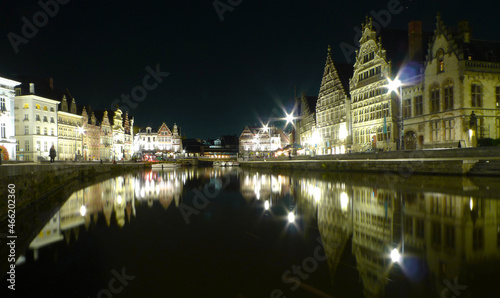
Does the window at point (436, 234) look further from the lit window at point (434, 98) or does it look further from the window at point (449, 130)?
the lit window at point (434, 98)

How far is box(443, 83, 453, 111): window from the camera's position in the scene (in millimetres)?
32469

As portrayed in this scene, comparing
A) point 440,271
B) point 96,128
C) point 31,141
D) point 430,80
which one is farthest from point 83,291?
point 96,128

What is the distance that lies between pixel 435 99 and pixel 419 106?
2.62m

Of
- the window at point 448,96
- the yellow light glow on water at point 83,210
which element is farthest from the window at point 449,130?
the yellow light glow on water at point 83,210

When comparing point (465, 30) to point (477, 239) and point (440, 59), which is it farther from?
point (477, 239)

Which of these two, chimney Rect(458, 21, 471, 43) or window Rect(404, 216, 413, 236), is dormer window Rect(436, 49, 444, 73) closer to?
chimney Rect(458, 21, 471, 43)

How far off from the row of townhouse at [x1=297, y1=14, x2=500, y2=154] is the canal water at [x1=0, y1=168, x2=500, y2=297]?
24347 millimetres

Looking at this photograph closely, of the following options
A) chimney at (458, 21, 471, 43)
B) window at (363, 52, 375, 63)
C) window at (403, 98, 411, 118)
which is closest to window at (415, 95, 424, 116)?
window at (403, 98, 411, 118)

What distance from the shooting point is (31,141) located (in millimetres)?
54750

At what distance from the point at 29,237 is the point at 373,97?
44.3m

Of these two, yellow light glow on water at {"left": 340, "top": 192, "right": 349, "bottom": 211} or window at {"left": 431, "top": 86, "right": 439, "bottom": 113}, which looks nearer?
yellow light glow on water at {"left": 340, "top": 192, "right": 349, "bottom": 211}

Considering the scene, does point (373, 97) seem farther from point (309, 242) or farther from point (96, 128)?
point (96, 128)

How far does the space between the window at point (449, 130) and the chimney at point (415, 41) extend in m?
10.5

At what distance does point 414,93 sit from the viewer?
123ft
